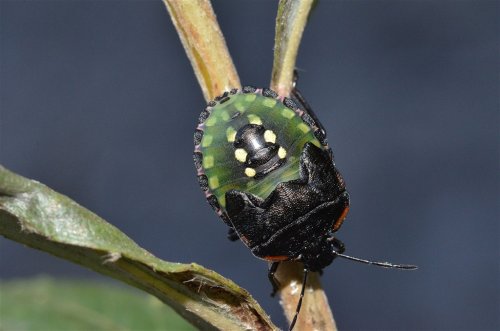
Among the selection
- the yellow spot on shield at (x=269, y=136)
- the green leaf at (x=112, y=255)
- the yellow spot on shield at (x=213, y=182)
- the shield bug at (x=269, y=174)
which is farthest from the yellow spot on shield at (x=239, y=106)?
the green leaf at (x=112, y=255)

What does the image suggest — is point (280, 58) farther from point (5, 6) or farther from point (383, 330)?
point (5, 6)

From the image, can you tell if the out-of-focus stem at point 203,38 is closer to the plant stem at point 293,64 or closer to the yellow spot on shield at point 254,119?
the plant stem at point 293,64

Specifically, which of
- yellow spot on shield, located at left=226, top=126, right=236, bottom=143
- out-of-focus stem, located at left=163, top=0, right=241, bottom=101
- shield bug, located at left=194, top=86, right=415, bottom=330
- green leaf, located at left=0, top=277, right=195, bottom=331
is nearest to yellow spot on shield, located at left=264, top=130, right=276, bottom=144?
shield bug, located at left=194, top=86, right=415, bottom=330

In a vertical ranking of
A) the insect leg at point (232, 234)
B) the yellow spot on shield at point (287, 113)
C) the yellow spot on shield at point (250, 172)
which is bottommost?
the insect leg at point (232, 234)

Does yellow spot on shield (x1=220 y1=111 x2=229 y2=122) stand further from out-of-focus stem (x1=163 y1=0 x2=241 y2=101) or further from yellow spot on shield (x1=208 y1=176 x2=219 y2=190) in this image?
out-of-focus stem (x1=163 y1=0 x2=241 y2=101)

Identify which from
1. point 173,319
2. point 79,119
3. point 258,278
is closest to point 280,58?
point 173,319

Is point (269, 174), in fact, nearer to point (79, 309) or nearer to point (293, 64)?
point (293, 64)
